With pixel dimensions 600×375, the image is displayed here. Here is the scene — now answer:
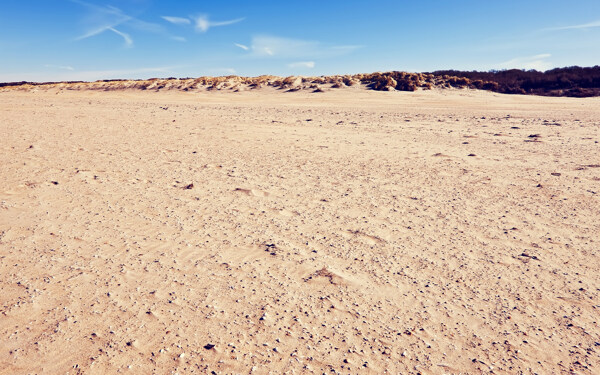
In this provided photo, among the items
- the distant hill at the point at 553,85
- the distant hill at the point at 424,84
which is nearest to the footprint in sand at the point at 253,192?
the distant hill at the point at 424,84

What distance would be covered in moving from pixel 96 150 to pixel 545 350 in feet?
25.9

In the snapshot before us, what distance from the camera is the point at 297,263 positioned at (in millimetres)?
3527

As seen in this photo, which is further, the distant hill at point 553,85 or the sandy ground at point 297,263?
the distant hill at point 553,85

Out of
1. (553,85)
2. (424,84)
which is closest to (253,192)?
(424,84)

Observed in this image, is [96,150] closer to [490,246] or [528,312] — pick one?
[490,246]

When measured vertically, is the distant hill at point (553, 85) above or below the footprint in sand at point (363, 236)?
above

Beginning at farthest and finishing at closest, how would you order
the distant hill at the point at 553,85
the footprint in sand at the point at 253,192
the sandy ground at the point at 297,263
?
the distant hill at the point at 553,85, the footprint in sand at the point at 253,192, the sandy ground at the point at 297,263

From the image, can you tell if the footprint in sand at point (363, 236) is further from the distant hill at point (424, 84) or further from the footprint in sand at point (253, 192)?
the distant hill at point (424, 84)

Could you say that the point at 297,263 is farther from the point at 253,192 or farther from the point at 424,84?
the point at 424,84

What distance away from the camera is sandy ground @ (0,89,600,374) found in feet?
8.09

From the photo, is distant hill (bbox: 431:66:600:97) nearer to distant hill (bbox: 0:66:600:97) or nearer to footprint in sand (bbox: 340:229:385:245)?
distant hill (bbox: 0:66:600:97)

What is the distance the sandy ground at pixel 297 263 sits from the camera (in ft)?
8.09

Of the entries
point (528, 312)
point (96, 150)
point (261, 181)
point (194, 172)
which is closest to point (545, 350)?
point (528, 312)

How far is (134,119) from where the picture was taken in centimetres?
1298
